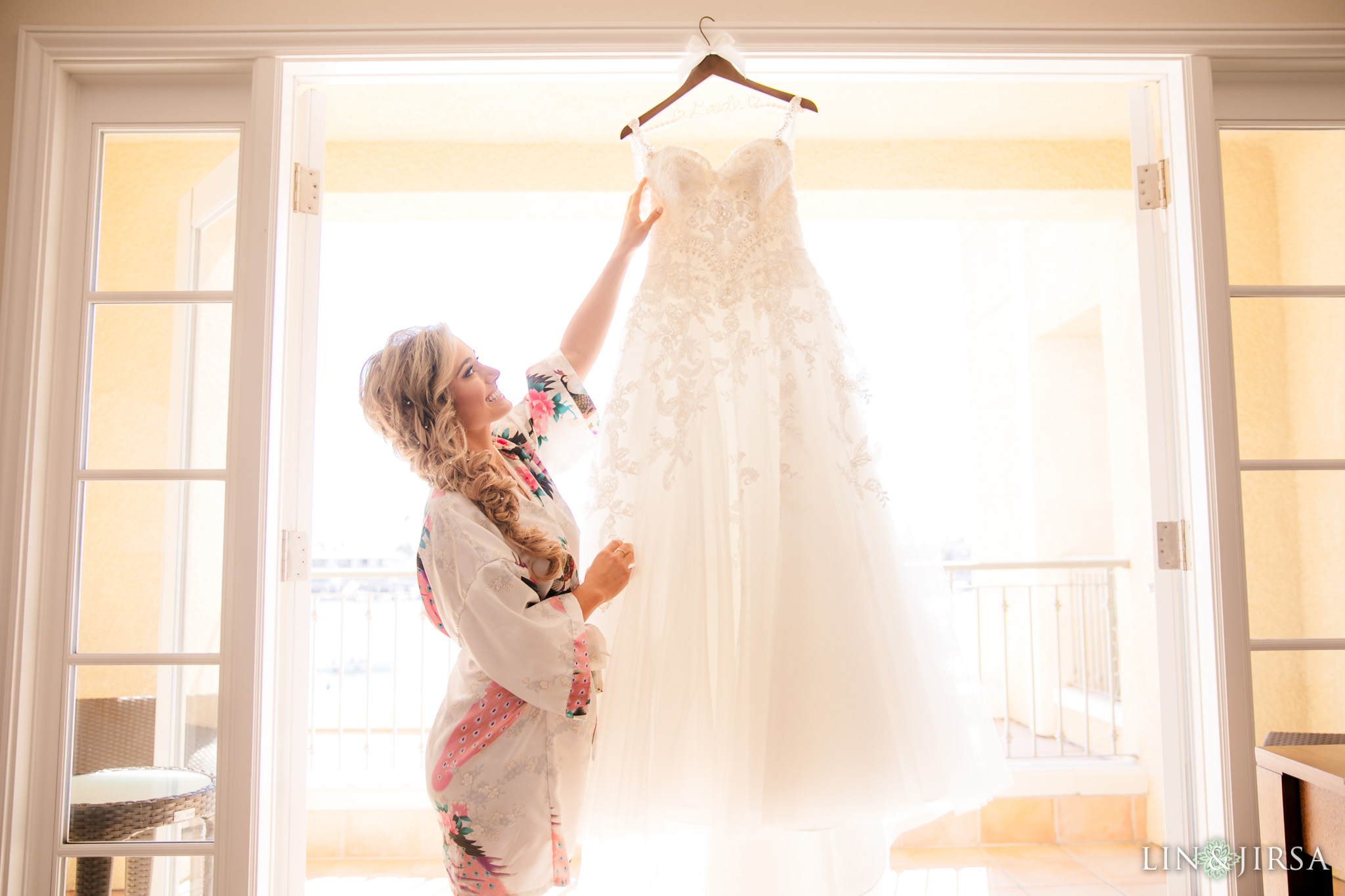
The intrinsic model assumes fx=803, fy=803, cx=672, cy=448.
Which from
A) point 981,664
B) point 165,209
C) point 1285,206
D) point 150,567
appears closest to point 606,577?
point 150,567

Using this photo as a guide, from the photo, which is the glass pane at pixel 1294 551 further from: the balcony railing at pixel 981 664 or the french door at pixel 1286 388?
the balcony railing at pixel 981 664

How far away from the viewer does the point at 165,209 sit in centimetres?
191

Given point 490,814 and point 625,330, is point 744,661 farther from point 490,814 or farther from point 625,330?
point 625,330

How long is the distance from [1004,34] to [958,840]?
3127mm

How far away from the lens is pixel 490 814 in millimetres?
1353

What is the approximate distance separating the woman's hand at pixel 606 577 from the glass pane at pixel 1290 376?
1.50 metres

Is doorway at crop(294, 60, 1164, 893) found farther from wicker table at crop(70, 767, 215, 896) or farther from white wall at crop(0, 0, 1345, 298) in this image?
wicker table at crop(70, 767, 215, 896)

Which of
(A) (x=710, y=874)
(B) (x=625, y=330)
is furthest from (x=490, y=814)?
(B) (x=625, y=330)

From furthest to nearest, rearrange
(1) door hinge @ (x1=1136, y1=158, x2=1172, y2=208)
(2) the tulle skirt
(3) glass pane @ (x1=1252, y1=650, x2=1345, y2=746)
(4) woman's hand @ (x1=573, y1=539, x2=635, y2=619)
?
1. (1) door hinge @ (x1=1136, y1=158, x2=1172, y2=208)
2. (3) glass pane @ (x1=1252, y1=650, x2=1345, y2=746)
3. (4) woman's hand @ (x1=573, y1=539, x2=635, y2=619)
4. (2) the tulle skirt

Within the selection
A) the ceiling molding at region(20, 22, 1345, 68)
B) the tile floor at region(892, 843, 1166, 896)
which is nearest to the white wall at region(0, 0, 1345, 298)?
the ceiling molding at region(20, 22, 1345, 68)

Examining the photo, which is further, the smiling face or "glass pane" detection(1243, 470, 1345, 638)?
"glass pane" detection(1243, 470, 1345, 638)

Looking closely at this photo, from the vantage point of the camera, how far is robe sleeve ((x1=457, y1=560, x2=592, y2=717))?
4.33 feet

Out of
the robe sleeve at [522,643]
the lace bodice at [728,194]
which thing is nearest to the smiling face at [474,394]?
the robe sleeve at [522,643]

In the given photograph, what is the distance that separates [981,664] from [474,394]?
3.88 m
